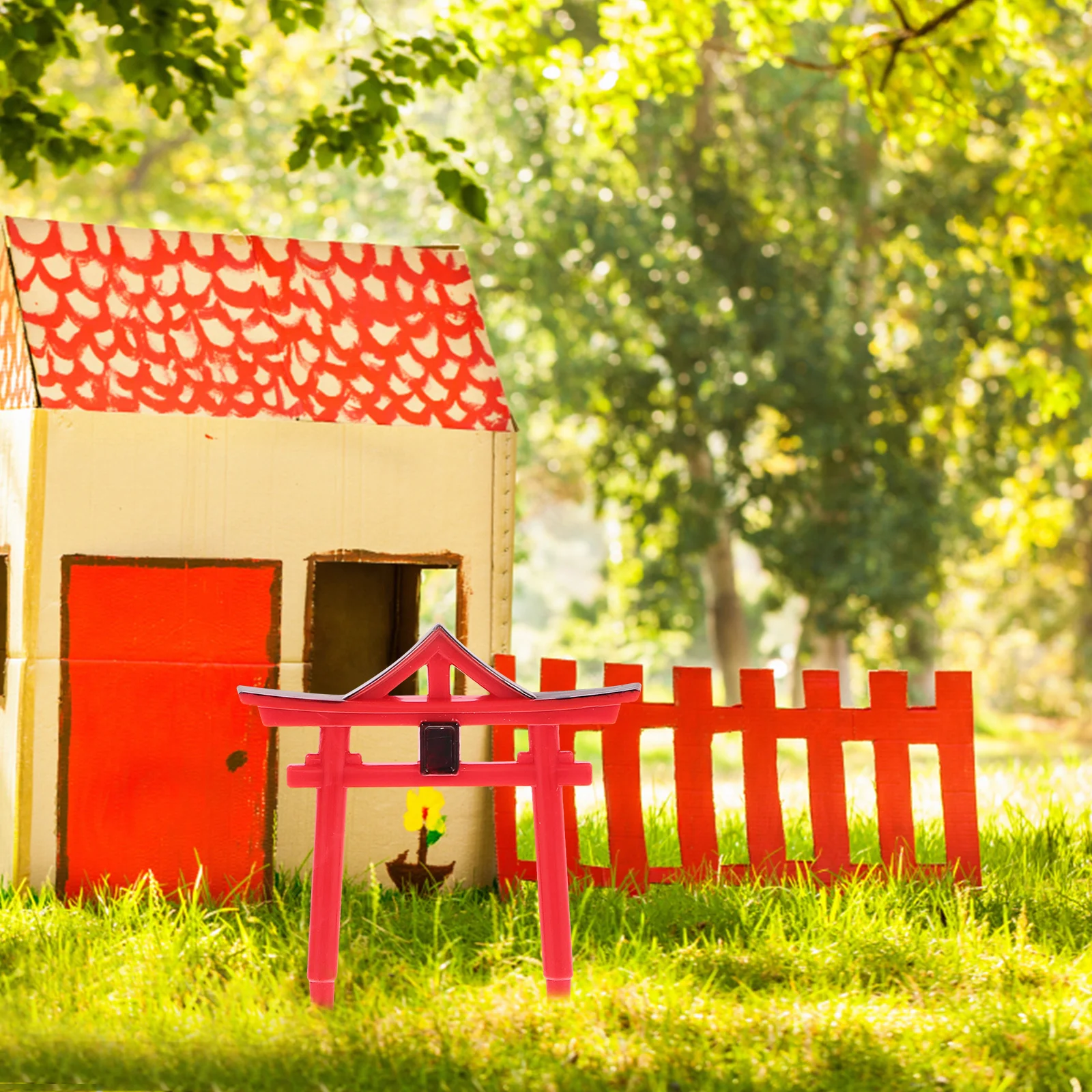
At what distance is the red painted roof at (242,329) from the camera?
5203 mm

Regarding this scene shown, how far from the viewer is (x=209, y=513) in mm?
5168

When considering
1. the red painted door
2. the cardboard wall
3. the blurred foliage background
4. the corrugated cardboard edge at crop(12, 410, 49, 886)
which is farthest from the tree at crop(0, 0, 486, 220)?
the blurred foliage background

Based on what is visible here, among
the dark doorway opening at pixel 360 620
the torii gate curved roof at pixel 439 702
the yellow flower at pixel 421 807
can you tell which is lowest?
the yellow flower at pixel 421 807

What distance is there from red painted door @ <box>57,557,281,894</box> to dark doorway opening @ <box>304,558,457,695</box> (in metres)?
1.16

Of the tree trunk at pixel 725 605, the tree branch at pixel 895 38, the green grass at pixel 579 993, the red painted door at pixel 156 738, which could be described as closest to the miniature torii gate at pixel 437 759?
the green grass at pixel 579 993

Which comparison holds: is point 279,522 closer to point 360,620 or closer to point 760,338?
point 360,620

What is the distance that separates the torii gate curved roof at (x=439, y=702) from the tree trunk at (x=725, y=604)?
13472 millimetres

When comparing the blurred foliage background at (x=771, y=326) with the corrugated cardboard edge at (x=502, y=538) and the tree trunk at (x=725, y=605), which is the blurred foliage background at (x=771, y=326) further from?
the corrugated cardboard edge at (x=502, y=538)

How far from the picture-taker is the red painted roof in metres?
5.20

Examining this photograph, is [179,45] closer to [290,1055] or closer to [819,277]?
[290,1055]

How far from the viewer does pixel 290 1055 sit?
3521 millimetres

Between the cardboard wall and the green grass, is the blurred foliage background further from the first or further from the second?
the green grass

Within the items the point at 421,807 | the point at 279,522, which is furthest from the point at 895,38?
the point at 421,807

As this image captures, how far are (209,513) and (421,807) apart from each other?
56.7 inches
